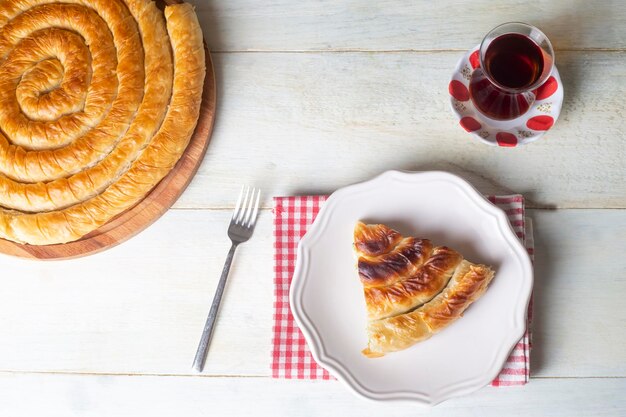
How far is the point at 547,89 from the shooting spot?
4.64 ft

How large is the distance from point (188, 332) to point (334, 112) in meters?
0.65

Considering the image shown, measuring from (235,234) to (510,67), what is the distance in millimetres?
756

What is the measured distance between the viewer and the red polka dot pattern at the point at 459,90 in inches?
56.6

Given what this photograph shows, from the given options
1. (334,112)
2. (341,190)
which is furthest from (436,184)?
(334,112)

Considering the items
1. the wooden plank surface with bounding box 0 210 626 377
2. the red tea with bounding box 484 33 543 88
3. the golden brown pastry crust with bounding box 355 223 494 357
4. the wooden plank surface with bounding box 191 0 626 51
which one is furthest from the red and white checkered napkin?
the wooden plank surface with bounding box 191 0 626 51

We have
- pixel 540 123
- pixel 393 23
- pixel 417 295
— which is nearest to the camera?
pixel 417 295

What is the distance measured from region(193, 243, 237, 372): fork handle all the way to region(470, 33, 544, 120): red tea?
27.4 inches

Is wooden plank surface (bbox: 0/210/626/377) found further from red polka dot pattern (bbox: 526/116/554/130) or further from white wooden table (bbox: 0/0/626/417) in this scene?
red polka dot pattern (bbox: 526/116/554/130)

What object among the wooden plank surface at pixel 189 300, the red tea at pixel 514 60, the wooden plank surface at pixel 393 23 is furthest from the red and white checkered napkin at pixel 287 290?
the wooden plank surface at pixel 393 23

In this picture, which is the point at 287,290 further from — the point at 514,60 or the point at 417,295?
the point at 514,60

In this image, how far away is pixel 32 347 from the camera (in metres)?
1.50

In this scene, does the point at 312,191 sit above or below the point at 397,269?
above

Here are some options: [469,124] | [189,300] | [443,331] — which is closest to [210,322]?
[189,300]

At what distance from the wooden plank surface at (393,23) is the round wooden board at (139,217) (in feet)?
0.64
